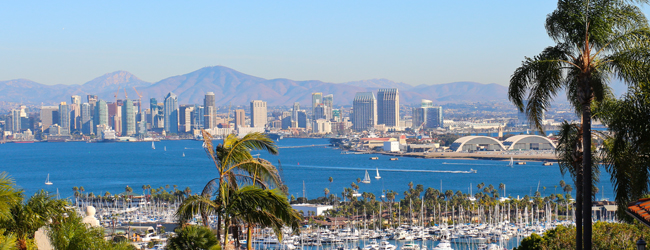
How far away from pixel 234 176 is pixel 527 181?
2109 inches

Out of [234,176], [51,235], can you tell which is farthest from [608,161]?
[51,235]

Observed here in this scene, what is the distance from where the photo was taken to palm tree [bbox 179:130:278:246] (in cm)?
484

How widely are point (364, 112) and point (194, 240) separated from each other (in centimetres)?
17507

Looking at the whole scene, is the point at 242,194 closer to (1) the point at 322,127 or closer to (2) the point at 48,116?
(1) the point at 322,127

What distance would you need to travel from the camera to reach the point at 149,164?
79500 millimetres

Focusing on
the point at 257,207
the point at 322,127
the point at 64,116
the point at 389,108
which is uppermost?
the point at 389,108

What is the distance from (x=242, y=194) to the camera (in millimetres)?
4633

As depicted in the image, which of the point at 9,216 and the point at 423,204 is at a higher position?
the point at 9,216

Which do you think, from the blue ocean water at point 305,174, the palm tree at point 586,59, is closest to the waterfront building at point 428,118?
the blue ocean water at point 305,174

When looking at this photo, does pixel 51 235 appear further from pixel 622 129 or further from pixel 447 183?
pixel 447 183

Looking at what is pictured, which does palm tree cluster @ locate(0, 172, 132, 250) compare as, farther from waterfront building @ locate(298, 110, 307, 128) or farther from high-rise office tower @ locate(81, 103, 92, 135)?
waterfront building @ locate(298, 110, 307, 128)

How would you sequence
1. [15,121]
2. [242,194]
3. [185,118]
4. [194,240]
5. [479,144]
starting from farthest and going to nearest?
[185,118] → [15,121] → [479,144] → [242,194] → [194,240]

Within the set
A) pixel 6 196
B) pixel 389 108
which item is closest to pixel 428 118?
pixel 389 108

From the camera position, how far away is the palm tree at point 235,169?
15.9 feet
